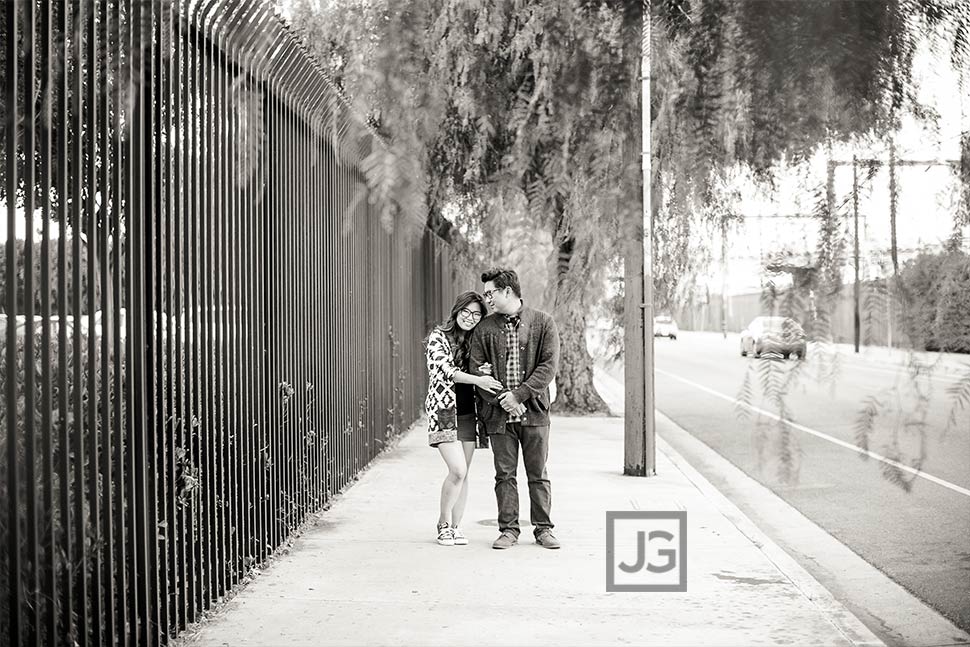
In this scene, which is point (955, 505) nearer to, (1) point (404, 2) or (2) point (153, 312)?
(2) point (153, 312)

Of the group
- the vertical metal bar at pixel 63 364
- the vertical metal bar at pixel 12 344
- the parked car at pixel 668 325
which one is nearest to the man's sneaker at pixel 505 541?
the vertical metal bar at pixel 63 364

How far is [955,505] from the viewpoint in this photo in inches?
344

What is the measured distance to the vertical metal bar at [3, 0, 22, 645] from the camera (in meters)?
3.17

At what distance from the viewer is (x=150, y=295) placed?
4531 millimetres

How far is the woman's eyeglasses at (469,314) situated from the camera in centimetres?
684

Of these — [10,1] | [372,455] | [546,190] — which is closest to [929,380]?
[546,190]

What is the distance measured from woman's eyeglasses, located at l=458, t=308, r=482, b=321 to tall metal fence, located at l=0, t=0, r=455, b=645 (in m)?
1.13

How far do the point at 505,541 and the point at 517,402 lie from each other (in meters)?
0.86

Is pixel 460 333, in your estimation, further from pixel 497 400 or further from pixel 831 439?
pixel 831 439

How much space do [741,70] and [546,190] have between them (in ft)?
1.69

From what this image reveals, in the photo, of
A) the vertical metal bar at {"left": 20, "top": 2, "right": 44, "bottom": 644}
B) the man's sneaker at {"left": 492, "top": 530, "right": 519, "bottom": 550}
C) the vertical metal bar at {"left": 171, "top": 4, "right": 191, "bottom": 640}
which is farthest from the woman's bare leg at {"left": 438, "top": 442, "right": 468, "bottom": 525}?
the vertical metal bar at {"left": 20, "top": 2, "right": 44, "bottom": 644}

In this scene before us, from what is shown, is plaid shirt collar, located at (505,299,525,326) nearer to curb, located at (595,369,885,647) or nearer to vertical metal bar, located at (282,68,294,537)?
vertical metal bar, located at (282,68,294,537)

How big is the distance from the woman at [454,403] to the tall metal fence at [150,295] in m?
0.98

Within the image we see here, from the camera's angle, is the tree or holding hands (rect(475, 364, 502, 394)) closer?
the tree
